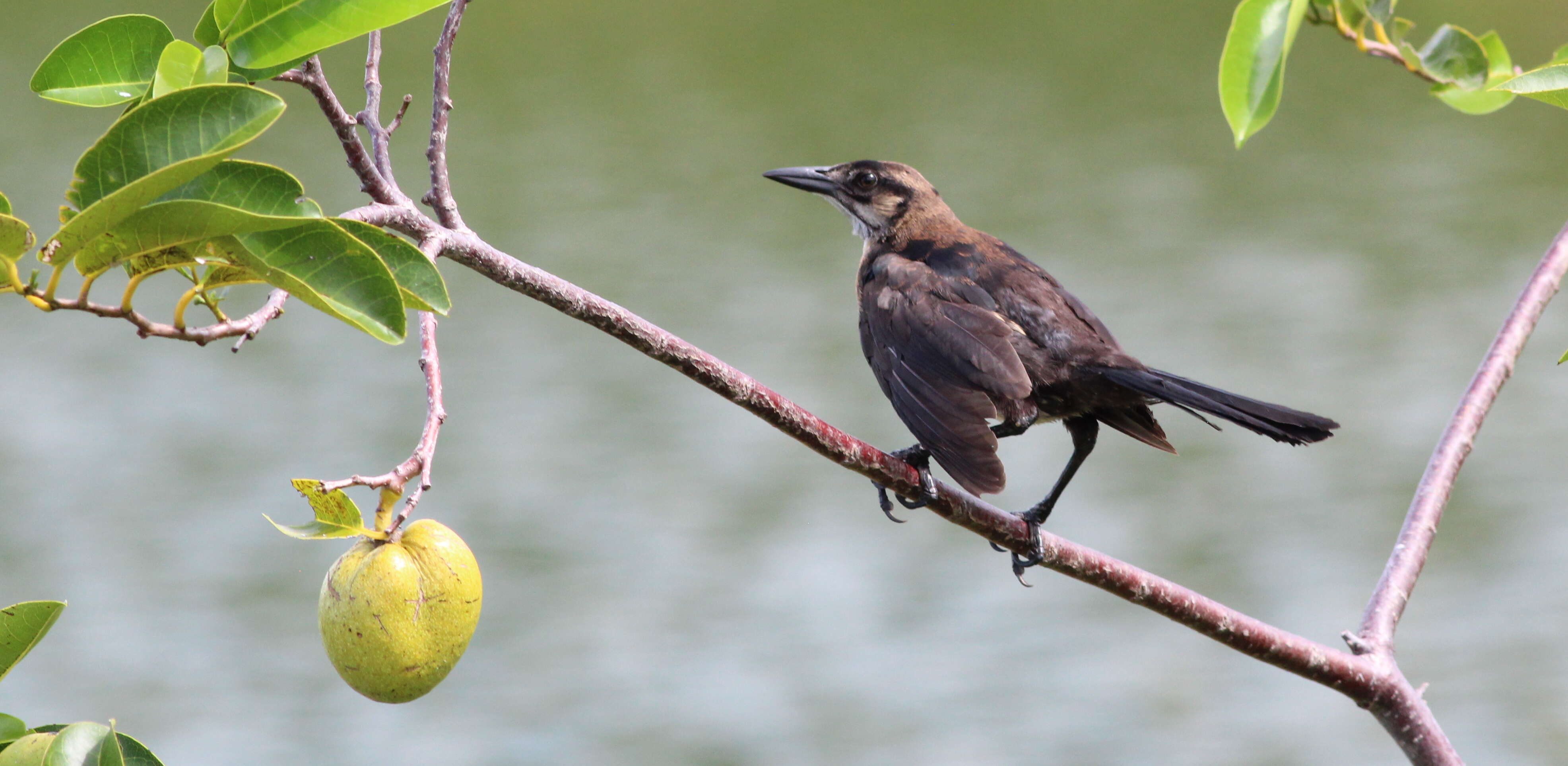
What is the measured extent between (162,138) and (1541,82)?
117 cm

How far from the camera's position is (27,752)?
108 cm

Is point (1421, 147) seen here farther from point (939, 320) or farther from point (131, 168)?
point (131, 168)

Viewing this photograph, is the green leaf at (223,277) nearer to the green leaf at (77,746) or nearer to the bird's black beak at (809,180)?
the green leaf at (77,746)

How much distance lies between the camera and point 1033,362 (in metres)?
2.54

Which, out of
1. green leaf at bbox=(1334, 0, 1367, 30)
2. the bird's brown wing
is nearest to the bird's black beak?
the bird's brown wing

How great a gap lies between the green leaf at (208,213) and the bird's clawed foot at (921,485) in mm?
861

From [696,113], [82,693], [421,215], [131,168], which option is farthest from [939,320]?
[696,113]

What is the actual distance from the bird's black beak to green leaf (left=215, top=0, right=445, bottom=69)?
2053 mm

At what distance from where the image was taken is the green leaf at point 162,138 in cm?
95

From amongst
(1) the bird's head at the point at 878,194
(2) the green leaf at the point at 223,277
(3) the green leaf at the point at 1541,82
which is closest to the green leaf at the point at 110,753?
(2) the green leaf at the point at 223,277

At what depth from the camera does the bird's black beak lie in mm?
3191

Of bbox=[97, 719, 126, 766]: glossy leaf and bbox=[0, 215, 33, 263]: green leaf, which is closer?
bbox=[0, 215, 33, 263]: green leaf

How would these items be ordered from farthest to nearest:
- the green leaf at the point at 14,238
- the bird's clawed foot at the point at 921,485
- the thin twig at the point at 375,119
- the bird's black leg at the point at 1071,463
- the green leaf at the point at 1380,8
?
the bird's black leg at the point at 1071,463 < the green leaf at the point at 1380,8 < the bird's clawed foot at the point at 921,485 < the thin twig at the point at 375,119 < the green leaf at the point at 14,238

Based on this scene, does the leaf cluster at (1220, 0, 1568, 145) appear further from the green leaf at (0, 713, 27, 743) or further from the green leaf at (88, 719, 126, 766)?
the green leaf at (0, 713, 27, 743)
